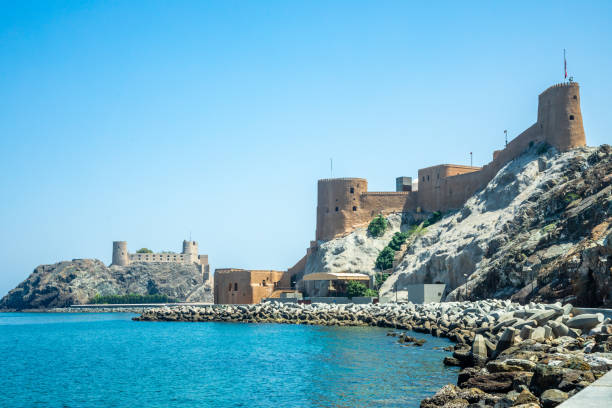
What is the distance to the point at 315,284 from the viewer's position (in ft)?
190

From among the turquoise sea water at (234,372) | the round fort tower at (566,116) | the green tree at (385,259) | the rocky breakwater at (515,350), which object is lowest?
the turquoise sea water at (234,372)

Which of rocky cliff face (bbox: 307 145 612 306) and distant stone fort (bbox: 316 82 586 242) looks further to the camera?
distant stone fort (bbox: 316 82 586 242)

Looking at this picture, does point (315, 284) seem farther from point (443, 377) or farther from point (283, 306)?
point (443, 377)

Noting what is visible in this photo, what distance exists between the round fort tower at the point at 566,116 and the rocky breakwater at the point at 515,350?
1802 cm

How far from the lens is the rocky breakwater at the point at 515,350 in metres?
11.4

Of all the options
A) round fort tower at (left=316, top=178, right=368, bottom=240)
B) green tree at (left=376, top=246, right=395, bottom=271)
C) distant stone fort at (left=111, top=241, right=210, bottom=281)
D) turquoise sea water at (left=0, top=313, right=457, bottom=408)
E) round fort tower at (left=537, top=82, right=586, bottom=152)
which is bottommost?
turquoise sea water at (left=0, top=313, right=457, bottom=408)

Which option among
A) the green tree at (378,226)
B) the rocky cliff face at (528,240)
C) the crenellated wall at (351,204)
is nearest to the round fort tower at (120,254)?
the crenellated wall at (351,204)

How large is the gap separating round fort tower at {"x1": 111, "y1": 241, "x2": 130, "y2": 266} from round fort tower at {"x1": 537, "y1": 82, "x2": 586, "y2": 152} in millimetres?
96280

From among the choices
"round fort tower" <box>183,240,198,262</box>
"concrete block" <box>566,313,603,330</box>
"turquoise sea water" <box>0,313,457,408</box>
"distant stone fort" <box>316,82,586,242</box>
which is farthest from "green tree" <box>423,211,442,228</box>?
"round fort tower" <box>183,240,198,262</box>

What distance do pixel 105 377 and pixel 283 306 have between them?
1160 inches

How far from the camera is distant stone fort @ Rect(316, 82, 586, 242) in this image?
153 ft

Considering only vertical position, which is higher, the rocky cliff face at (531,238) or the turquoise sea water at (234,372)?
the rocky cliff face at (531,238)

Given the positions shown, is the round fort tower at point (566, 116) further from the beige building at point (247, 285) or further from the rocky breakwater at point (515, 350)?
the beige building at point (247, 285)

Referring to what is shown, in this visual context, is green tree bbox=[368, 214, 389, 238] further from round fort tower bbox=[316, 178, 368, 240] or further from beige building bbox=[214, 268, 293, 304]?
beige building bbox=[214, 268, 293, 304]
